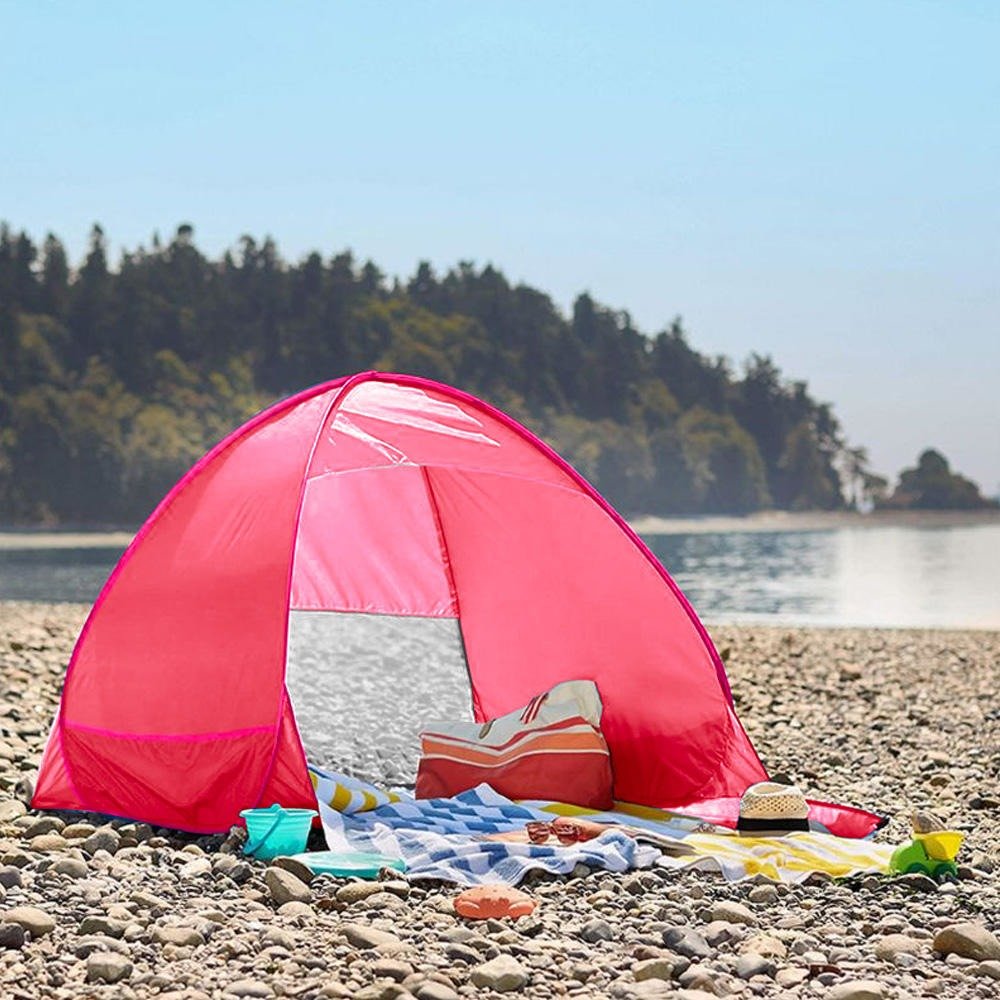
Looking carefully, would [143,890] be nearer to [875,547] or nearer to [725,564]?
[725,564]

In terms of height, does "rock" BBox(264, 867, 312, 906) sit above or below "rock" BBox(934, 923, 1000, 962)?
below

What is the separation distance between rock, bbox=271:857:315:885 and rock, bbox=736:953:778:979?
5.28ft

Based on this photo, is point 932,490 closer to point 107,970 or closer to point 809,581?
point 809,581

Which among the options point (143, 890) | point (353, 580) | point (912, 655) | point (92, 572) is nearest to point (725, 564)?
point (92, 572)

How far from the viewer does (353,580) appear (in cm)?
822

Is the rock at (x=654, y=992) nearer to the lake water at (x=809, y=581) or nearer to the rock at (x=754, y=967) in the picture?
the rock at (x=754, y=967)

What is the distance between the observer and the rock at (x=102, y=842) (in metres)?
5.35

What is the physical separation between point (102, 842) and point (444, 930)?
5.55ft

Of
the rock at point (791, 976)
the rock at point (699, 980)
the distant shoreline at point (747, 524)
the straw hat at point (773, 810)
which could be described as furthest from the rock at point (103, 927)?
the distant shoreline at point (747, 524)

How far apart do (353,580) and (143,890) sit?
11.8 feet

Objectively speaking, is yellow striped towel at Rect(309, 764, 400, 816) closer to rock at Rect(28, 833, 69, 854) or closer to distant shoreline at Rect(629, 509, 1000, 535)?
rock at Rect(28, 833, 69, 854)

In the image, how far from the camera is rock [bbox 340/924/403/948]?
4137 millimetres

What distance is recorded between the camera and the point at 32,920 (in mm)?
4266

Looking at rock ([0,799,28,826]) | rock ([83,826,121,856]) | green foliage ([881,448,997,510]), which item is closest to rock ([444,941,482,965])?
rock ([83,826,121,856])
